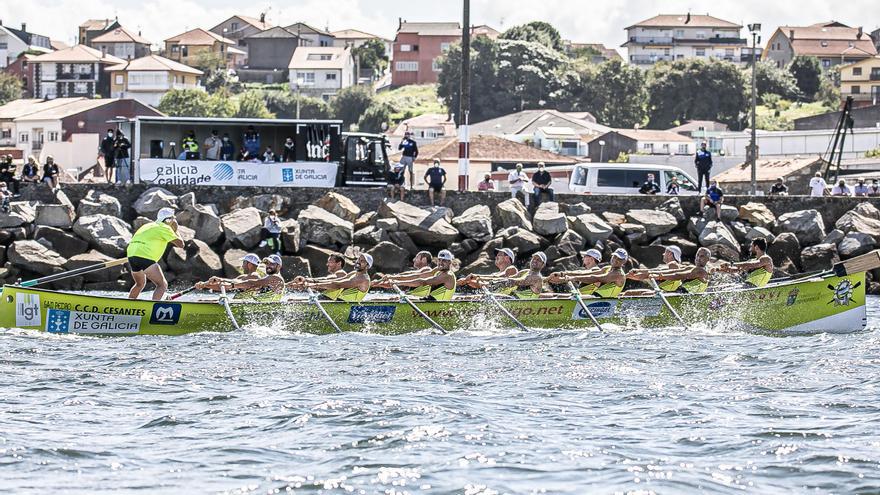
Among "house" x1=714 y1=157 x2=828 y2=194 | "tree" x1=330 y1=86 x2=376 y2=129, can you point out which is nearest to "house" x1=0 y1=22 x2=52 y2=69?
"tree" x1=330 y1=86 x2=376 y2=129

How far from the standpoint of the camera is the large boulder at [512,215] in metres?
32.2

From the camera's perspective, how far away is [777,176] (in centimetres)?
5612

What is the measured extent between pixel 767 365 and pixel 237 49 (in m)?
141

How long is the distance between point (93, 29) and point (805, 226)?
139810 mm

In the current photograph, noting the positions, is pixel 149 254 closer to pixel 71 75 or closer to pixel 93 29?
pixel 71 75

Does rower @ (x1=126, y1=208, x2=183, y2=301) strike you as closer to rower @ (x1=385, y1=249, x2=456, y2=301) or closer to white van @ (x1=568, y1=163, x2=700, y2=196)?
rower @ (x1=385, y1=249, x2=456, y2=301)

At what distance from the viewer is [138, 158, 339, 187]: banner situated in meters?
34.3

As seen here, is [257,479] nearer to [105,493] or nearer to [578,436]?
[105,493]

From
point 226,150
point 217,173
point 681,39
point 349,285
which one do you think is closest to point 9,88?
point 681,39

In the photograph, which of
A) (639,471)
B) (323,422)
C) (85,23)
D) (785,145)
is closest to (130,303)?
(323,422)

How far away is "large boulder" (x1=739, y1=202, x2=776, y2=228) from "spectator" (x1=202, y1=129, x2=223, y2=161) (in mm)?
13337

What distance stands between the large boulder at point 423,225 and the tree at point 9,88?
89671 millimetres

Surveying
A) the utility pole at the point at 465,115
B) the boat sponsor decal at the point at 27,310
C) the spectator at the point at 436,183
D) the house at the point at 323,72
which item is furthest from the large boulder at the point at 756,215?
the house at the point at 323,72

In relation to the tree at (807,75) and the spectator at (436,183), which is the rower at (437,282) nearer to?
the spectator at (436,183)
